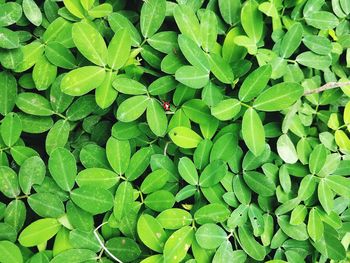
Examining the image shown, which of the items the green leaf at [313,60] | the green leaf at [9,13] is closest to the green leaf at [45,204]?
the green leaf at [9,13]

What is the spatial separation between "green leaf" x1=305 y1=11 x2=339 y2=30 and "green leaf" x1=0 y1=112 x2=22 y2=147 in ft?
2.70

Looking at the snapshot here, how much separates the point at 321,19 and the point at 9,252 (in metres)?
1.02

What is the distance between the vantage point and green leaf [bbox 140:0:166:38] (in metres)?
1.08

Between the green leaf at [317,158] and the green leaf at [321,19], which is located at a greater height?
the green leaf at [321,19]

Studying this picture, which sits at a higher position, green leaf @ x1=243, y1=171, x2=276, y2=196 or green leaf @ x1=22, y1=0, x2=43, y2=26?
green leaf @ x1=22, y1=0, x2=43, y2=26

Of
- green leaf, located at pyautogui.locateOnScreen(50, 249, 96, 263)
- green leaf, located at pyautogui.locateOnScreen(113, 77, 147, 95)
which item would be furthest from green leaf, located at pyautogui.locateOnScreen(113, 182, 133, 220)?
green leaf, located at pyautogui.locateOnScreen(113, 77, 147, 95)

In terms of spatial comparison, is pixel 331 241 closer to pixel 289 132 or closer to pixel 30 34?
pixel 289 132

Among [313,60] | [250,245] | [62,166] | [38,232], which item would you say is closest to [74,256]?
[38,232]

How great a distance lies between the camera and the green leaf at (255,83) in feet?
3.42

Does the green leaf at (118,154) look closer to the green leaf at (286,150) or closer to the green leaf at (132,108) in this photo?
the green leaf at (132,108)

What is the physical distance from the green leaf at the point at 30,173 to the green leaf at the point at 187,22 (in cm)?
49

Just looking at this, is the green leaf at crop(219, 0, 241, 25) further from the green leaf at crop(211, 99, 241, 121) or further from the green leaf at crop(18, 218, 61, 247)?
the green leaf at crop(18, 218, 61, 247)

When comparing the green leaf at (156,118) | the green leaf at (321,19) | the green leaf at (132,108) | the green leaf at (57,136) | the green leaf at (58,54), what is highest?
the green leaf at (321,19)

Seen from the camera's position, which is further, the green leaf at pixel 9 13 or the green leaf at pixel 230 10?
the green leaf at pixel 230 10
